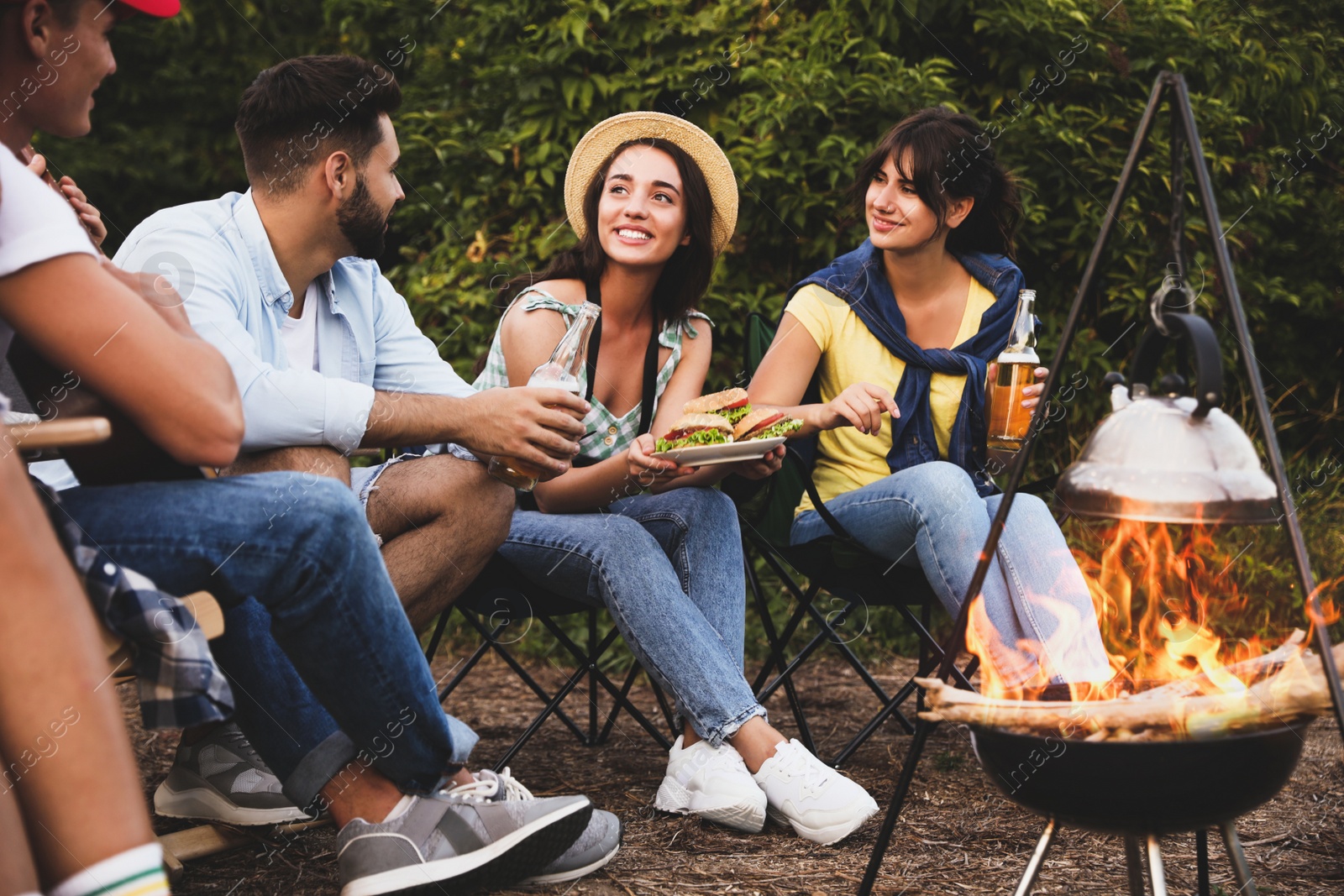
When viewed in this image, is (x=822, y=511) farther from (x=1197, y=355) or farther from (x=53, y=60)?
(x=53, y=60)

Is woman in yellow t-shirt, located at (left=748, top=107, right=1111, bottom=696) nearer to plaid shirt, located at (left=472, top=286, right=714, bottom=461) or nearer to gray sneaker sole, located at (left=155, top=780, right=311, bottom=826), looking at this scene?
plaid shirt, located at (left=472, top=286, right=714, bottom=461)

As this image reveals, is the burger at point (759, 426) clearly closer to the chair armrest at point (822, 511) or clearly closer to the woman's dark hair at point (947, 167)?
the chair armrest at point (822, 511)

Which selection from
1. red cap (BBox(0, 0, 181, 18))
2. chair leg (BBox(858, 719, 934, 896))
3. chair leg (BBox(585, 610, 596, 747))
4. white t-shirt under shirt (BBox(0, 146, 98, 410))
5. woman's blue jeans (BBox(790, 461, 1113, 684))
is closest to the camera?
white t-shirt under shirt (BBox(0, 146, 98, 410))

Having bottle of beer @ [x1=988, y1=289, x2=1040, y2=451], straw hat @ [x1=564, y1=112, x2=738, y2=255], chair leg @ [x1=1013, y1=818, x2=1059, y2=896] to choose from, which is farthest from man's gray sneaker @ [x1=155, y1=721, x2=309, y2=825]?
bottle of beer @ [x1=988, y1=289, x2=1040, y2=451]

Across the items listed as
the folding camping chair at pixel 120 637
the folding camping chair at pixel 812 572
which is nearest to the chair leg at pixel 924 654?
the folding camping chair at pixel 812 572

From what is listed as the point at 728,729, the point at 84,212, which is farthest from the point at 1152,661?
the point at 84,212

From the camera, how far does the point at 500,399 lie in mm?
2191

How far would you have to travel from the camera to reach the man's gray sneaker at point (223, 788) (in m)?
2.23

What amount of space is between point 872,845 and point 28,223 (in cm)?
178

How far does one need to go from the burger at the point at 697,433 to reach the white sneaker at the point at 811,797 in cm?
66

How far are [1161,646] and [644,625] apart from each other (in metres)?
0.98

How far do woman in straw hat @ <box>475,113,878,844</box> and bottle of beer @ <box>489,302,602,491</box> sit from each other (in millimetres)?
165

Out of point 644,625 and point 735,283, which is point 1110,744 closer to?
point 644,625

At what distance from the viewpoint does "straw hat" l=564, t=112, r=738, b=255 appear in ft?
9.30
